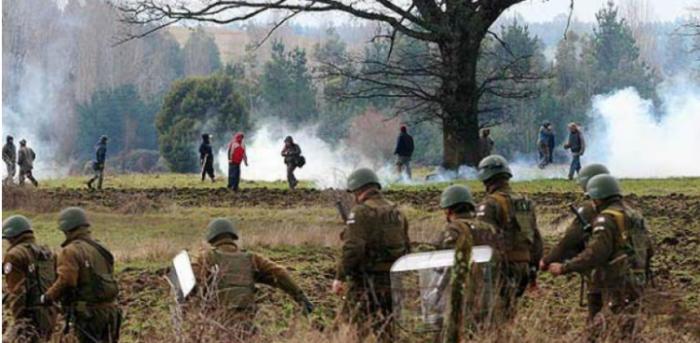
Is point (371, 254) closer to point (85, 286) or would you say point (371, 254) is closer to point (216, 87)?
point (85, 286)

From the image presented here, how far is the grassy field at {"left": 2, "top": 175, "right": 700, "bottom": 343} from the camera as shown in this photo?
11.0 m

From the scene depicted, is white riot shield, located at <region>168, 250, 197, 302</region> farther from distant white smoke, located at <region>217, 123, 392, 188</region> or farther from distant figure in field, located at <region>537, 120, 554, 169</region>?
distant white smoke, located at <region>217, 123, 392, 188</region>

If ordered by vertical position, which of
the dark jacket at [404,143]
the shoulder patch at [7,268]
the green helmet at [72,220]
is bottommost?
the shoulder patch at [7,268]

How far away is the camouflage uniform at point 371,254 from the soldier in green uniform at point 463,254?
0.56m

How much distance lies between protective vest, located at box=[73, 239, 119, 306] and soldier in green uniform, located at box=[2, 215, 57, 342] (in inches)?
18.8

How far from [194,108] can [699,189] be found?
3589 centimetres

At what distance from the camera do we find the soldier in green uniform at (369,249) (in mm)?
11109

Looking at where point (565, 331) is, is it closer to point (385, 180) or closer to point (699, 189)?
point (699, 189)

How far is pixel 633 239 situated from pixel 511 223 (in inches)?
43.0

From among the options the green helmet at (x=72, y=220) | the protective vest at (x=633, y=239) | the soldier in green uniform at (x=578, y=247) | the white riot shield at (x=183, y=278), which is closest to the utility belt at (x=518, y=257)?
the soldier in green uniform at (x=578, y=247)

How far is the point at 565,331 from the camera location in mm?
10867

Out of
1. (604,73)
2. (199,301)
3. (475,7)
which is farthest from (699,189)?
(604,73)

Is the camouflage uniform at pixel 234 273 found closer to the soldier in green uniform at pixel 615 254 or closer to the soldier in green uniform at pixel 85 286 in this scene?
the soldier in green uniform at pixel 85 286

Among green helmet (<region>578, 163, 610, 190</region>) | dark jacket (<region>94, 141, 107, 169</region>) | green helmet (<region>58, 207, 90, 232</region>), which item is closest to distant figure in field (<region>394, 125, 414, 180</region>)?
dark jacket (<region>94, 141, 107, 169</region>)
